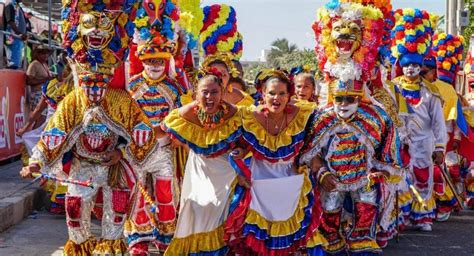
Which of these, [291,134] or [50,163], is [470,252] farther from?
[50,163]

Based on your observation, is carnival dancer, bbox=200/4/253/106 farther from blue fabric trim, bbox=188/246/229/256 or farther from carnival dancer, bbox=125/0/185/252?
blue fabric trim, bbox=188/246/229/256

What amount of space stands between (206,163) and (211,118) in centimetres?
39

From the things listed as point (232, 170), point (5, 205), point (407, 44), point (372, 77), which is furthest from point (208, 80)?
point (407, 44)

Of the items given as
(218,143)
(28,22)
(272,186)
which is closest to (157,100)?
(218,143)

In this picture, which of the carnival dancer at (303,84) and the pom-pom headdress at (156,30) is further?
the carnival dancer at (303,84)

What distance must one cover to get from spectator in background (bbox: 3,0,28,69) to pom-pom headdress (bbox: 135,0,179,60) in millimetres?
5368

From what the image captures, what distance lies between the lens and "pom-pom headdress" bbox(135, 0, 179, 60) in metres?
9.03

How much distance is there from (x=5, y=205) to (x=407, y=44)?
4913 mm

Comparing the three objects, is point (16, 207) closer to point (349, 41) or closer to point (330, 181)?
point (330, 181)

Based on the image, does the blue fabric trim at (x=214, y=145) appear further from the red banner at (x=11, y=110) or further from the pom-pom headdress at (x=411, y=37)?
the red banner at (x=11, y=110)

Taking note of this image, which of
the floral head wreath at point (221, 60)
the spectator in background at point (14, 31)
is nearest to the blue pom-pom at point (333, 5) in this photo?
the floral head wreath at point (221, 60)

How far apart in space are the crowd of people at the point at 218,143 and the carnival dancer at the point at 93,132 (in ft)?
0.04

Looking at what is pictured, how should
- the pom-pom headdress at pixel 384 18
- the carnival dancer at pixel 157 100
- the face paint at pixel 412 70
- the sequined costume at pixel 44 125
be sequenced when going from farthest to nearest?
the face paint at pixel 412 70 → the sequined costume at pixel 44 125 → the pom-pom headdress at pixel 384 18 → the carnival dancer at pixel 157 100

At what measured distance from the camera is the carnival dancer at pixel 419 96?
11062 mm
